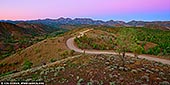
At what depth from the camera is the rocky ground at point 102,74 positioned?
1559cm

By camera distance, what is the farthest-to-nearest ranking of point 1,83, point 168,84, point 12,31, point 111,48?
point 12,31 < point 111,48 < point 1,83 < point 168,84

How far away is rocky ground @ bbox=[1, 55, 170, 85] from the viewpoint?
15586 mm

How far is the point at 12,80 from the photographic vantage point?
55.2 feet

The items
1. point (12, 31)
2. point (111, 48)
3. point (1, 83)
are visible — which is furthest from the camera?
point (12, 31)

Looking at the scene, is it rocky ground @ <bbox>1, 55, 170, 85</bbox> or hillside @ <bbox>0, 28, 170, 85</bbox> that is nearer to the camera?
rocky ground @ <bbox>1, 55, 170, 85</bbox>

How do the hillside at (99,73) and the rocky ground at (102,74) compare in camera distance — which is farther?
the hillside at (99,73)

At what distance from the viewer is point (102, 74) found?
1648cm

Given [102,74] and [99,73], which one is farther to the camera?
[99,73]

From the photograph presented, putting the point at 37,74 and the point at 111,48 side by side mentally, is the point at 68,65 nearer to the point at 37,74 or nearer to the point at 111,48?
the point at 37,74

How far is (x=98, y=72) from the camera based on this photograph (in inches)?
664

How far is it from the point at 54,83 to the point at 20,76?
373cm

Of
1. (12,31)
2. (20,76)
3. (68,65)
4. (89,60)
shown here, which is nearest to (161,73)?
(89,60)

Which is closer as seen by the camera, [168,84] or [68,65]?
[168,84]

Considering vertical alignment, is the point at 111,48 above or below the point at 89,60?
below
